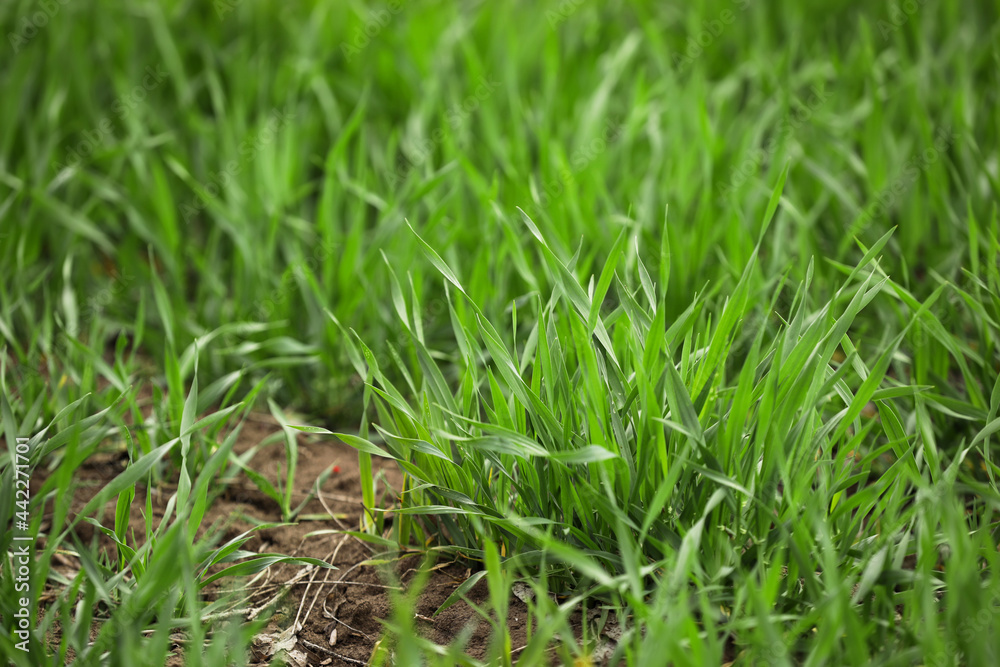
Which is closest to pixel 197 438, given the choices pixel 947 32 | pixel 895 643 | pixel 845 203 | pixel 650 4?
pixel 895 643

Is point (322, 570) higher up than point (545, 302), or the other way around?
point (545, 302)

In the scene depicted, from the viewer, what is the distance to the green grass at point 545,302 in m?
1.23

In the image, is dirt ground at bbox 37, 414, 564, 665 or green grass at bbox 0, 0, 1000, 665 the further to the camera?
dirt ground at bbox 37, 414, 564, 665

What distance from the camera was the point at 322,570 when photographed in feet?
5.16

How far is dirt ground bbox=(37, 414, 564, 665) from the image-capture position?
4.56 feet

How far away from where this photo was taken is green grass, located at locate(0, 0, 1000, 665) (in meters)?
1.23

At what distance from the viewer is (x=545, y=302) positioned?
201 centimetres

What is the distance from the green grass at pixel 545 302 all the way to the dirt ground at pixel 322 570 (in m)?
0.06

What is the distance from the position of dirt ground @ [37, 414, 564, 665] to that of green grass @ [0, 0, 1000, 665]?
0.06 m

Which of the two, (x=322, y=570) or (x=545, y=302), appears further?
(x=545, y=302)

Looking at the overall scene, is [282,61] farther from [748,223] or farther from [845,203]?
[845,203]

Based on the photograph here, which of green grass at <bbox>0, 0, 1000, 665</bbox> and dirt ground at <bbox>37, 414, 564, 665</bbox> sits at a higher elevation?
green grass at <bbox>0, 0, 1000, 665</bbox>

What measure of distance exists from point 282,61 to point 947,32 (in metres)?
2.45

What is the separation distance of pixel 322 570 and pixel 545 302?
838 mm
